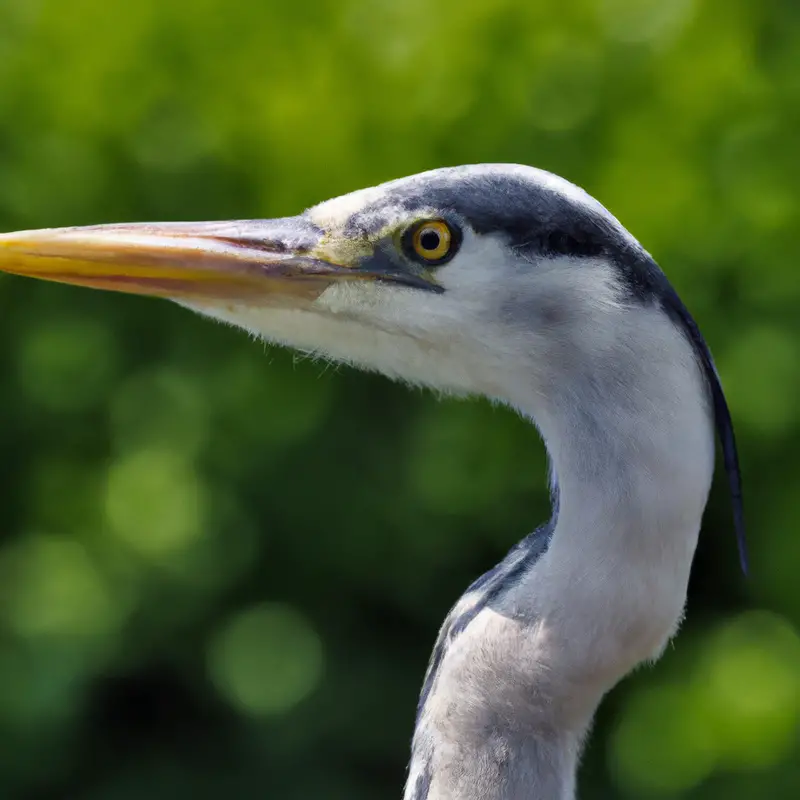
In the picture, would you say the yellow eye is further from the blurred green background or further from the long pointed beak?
the blurred green background

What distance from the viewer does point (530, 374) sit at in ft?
4.51

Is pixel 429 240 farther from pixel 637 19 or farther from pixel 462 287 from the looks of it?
pixel 637 19

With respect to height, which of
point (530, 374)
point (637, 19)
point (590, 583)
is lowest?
point (590, 583)

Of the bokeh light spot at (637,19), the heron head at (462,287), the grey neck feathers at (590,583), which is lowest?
the grey neck feathers at (590,583)

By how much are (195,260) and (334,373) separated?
131 cm

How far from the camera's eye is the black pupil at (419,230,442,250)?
4.55 feet

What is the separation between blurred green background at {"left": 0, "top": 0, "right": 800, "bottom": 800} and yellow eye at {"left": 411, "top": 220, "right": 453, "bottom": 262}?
1202 millimetres

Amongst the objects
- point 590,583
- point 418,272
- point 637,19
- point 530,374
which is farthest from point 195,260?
point 637,19

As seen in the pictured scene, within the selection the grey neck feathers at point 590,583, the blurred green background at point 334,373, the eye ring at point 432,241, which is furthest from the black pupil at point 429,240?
the blurred green background at point 334,373

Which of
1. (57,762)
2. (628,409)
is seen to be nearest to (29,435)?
(57,762)

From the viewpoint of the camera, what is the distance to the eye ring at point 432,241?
1.38m

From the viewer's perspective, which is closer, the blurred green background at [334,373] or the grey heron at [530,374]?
the grey heron at [530,374]

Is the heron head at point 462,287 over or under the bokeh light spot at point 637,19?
under

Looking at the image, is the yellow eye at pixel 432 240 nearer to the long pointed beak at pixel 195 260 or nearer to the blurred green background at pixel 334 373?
the long pointed beak at pixel 195 260
